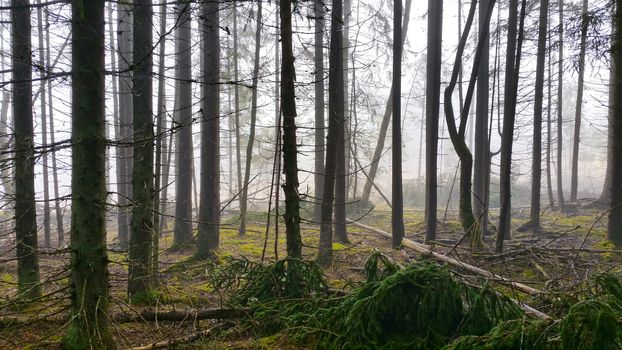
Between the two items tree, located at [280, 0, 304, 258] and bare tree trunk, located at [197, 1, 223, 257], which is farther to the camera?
bare tree trunk, located at [197, 1, 223, 257]

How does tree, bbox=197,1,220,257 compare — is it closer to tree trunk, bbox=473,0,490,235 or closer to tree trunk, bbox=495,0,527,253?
tree trunk, bbox=495,0,527,253

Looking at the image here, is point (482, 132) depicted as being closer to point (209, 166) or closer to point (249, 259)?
point (249, 259)

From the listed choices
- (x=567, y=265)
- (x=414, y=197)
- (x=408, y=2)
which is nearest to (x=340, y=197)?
(x=567, y=265)

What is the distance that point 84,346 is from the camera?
3.56 m

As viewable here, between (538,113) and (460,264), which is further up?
(538,113)

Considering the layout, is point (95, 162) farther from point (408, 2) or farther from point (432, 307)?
point (408, 2)

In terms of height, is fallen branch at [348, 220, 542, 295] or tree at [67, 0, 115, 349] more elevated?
tree at [67, 0, 115, 349]

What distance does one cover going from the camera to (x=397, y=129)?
34.8 feet

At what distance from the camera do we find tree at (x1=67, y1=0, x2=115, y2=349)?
341 cm

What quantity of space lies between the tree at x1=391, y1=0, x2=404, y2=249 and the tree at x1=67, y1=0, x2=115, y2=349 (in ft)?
24.7

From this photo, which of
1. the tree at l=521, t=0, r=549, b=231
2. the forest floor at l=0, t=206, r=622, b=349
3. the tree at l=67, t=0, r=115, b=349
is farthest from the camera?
the tree at l=521, t=0, r=549, b=231

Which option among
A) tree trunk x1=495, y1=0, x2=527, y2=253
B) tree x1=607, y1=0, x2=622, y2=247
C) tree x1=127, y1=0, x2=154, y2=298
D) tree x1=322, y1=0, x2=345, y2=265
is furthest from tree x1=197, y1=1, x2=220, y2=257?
tree x1=607, y1=0, x2=622, y2=247

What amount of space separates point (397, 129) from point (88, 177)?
26.9ft

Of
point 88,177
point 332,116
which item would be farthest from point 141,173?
point 332,116
